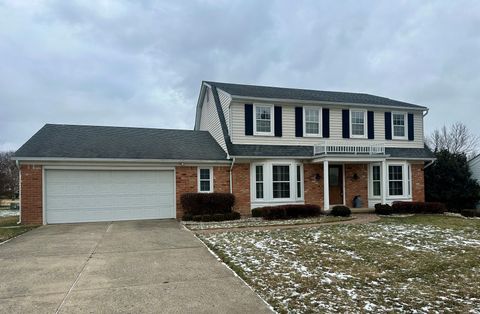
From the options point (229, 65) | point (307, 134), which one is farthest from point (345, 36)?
point (229, 65)

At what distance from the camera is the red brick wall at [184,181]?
14.6 m

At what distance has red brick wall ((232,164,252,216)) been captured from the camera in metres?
15.2

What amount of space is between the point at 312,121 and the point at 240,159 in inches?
171

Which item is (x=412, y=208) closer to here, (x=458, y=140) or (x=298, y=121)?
(x=298, y=121)

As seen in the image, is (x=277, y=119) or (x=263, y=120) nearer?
(x=263, y=120)

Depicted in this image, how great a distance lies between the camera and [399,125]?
18156 mm

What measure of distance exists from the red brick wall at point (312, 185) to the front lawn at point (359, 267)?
222 inches

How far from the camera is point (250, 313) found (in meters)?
4.11

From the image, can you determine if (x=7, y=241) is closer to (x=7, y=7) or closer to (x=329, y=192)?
(x=7, y=7)

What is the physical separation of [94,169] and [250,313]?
11.4 metres

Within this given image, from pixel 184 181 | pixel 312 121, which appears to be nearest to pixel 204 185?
pixel 184 181

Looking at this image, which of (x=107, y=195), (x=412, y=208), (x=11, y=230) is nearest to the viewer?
(x=11, y=230)

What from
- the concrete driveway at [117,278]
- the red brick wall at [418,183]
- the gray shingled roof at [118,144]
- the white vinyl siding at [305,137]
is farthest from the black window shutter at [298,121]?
the concrete driveway at [117,278]

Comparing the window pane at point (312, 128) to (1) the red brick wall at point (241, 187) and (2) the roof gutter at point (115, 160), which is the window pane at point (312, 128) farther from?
(2) the roof gutter at point (115, 160)
